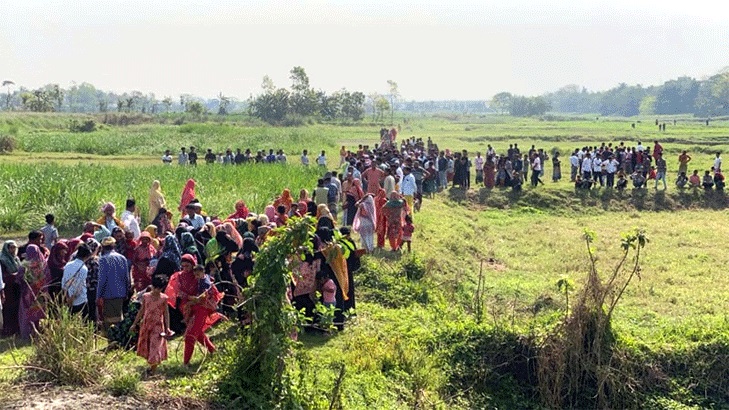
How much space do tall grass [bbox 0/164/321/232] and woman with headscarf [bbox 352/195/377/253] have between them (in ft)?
15.1

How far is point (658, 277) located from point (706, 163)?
64.0 ft

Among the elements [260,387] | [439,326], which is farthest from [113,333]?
[439,326]

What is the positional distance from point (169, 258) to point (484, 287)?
6.53m

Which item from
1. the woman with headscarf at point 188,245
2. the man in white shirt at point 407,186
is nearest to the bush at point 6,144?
the man in white shirt at point 407,186

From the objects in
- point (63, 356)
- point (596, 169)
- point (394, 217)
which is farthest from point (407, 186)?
point (596, 169)

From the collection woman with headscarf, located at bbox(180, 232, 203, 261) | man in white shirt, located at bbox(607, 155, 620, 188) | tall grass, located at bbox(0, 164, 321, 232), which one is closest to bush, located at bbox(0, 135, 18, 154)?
tall grass, located at bbox(0, 164, 321, 232)

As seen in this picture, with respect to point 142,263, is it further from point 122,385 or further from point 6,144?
point 6,144

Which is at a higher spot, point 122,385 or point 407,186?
point 407,186

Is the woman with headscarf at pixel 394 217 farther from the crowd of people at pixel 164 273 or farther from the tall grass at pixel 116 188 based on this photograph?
the tall grass at pixel 116 188

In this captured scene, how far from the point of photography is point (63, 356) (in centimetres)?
682

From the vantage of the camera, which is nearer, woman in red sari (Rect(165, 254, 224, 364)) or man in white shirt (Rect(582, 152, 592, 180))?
woman in red sari (Rect(165, 254, 224, 364))

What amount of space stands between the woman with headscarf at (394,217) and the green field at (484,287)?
488mm

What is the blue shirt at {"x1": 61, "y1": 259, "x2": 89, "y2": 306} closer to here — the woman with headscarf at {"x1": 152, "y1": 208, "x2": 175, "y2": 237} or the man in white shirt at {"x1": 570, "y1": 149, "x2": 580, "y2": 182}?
the woman with headscarf at {"x1": 152, "y1": 208, "x2": 175, "y2": 237}

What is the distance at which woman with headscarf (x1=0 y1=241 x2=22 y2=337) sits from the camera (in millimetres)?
9016
